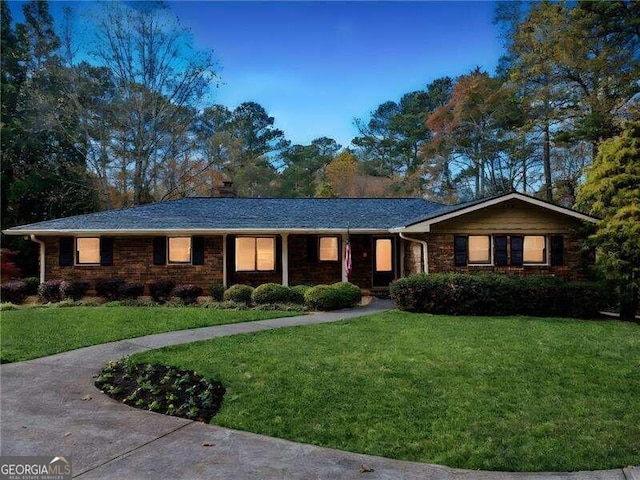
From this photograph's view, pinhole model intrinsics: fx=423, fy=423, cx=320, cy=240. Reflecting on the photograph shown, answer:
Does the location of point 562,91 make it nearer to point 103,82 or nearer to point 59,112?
point 103,82

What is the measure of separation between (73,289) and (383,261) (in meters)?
11.0

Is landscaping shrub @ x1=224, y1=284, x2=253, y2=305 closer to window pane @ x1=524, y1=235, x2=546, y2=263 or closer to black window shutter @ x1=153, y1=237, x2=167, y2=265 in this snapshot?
black window shutter @ x1=153, y1=237, x2=167, y2=265

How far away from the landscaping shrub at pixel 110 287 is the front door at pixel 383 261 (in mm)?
9059

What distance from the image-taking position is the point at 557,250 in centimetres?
1345

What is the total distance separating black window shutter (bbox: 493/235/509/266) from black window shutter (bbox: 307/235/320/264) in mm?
6350

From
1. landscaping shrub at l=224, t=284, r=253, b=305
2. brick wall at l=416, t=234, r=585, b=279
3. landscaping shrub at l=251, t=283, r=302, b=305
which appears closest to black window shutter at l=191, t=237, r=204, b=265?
landscaping shrub at l=224, t=284, r=253, b=305

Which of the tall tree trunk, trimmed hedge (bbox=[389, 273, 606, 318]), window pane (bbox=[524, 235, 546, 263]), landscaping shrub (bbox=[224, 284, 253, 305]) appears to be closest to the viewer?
trimmed hedge (bbox=[389, 273, 606, 318])

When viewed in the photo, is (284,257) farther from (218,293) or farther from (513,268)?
(513,268)

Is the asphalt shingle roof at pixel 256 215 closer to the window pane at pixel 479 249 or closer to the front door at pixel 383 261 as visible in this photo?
the front door at pixel 383 261

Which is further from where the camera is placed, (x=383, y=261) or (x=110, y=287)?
(x=383, y=261)

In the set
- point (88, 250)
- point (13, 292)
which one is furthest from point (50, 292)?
point (88, 250)

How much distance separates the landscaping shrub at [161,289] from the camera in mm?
14219

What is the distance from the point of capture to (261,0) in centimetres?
1188

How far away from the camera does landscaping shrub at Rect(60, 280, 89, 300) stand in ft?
45.6
